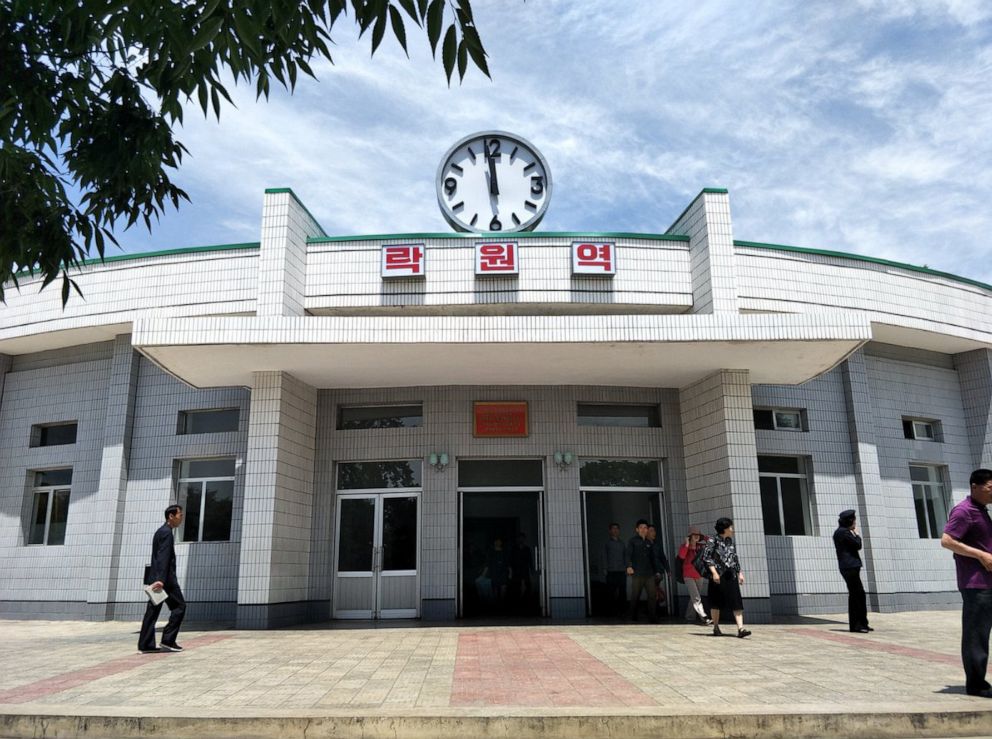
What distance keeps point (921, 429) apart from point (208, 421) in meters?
14.6

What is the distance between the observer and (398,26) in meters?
3.15

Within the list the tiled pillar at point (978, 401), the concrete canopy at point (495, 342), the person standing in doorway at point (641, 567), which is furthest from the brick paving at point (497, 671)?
the tiled pillar at point (978, 401)

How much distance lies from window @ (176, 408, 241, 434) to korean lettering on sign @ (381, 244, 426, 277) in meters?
4.00

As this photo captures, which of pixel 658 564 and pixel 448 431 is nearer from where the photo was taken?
pixel 658 564

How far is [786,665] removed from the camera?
7.36 metres

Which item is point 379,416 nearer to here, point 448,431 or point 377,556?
point 448,431

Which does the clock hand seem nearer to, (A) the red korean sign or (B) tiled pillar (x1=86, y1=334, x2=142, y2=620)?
(A) the red korean sign

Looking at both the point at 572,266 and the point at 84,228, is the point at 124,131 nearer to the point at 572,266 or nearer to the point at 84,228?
the point at 84,228

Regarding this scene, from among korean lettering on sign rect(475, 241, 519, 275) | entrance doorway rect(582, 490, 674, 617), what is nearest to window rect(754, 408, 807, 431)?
entrance doorway rect(582, 490, 674, 617)

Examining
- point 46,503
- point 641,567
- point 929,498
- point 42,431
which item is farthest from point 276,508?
point 929,498

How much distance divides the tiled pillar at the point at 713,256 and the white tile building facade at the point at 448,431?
0.15ft

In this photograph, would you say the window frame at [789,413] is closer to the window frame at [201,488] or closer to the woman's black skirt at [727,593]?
the woman's black skirt at [727,593]

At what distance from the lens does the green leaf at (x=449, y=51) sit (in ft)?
10.3

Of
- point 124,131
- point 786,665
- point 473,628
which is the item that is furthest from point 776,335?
point 124,131
